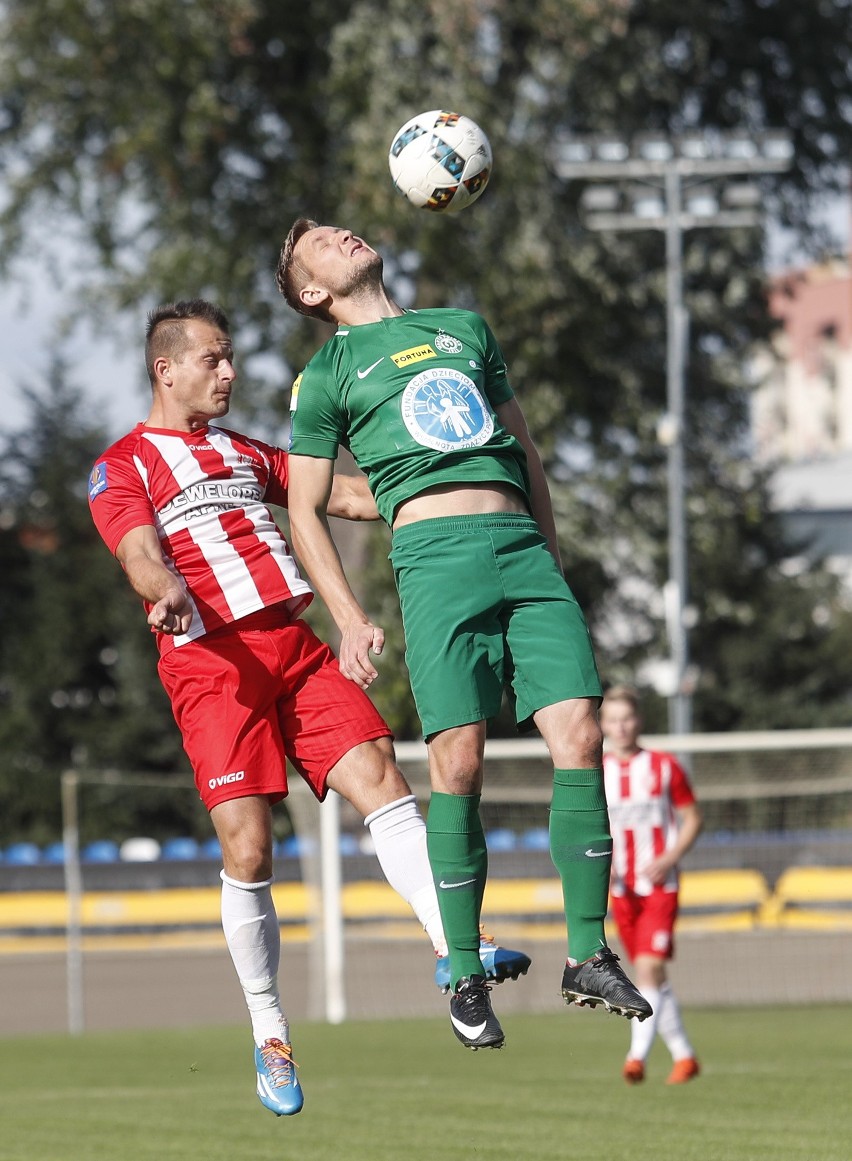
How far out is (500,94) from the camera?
931 inches

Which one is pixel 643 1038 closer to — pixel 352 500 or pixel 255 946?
pixel 255 946

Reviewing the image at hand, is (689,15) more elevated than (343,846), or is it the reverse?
(689,15)

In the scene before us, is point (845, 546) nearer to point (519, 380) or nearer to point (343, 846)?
point (519, 380)

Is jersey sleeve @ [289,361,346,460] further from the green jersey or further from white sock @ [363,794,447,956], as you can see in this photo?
white sock @ [363,794,447,956]

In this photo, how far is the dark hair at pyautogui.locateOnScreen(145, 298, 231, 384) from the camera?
22.2ft

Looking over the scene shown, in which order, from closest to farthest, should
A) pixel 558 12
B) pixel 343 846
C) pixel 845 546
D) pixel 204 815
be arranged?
pixel 343 846 < pixel 558 12 < pixel 204 815 < pixel 845 546

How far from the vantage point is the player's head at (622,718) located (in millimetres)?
12031

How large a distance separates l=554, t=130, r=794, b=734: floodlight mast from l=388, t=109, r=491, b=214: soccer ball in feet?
52.1

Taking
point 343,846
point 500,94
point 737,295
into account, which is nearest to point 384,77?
point 500,94

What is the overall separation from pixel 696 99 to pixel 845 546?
45954 millimetres

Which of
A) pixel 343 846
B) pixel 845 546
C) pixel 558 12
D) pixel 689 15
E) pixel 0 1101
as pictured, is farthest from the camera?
pixel 845 546

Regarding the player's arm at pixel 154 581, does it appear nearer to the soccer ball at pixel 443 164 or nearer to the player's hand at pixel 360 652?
the player's hand at pixel 360 652

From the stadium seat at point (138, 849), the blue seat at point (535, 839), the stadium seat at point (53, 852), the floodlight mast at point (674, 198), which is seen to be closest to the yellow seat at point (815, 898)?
the blue seat at point (535, 839)

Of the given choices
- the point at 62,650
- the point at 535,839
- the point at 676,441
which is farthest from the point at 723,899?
the point at 62,650
